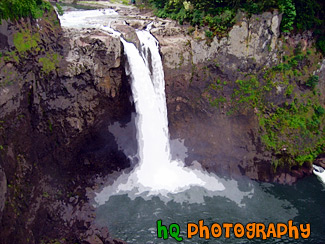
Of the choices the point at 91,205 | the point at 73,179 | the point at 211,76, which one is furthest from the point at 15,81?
the point at 211,76

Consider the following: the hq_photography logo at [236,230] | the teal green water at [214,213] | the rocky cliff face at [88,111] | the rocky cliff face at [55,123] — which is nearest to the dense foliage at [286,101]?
the rocky cliff face at [88,111]

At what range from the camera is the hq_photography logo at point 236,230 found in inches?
573

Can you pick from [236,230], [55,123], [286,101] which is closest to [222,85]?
[286,101]

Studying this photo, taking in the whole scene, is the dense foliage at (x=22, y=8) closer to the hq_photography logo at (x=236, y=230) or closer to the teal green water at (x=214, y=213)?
the teal green water at (x=214, y=213)

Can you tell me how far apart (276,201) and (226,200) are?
3.08 m

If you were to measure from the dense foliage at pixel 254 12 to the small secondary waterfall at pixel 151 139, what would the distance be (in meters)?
4.26

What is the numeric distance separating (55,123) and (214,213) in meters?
10.5

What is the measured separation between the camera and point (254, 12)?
19.2 metres

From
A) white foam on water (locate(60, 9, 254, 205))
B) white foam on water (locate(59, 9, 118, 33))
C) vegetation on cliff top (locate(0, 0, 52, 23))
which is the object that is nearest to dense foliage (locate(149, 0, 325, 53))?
white foam on water (locate(60, 9, 254, 205))

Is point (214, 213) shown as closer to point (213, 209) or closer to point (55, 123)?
point (213, 209)

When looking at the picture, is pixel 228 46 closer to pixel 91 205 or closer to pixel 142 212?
pixel 142 212

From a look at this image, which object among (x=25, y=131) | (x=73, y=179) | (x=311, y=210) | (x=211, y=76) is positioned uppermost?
(x=211, y=76)

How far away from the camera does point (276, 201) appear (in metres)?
17.0

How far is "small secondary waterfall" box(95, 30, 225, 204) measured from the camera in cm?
1766
